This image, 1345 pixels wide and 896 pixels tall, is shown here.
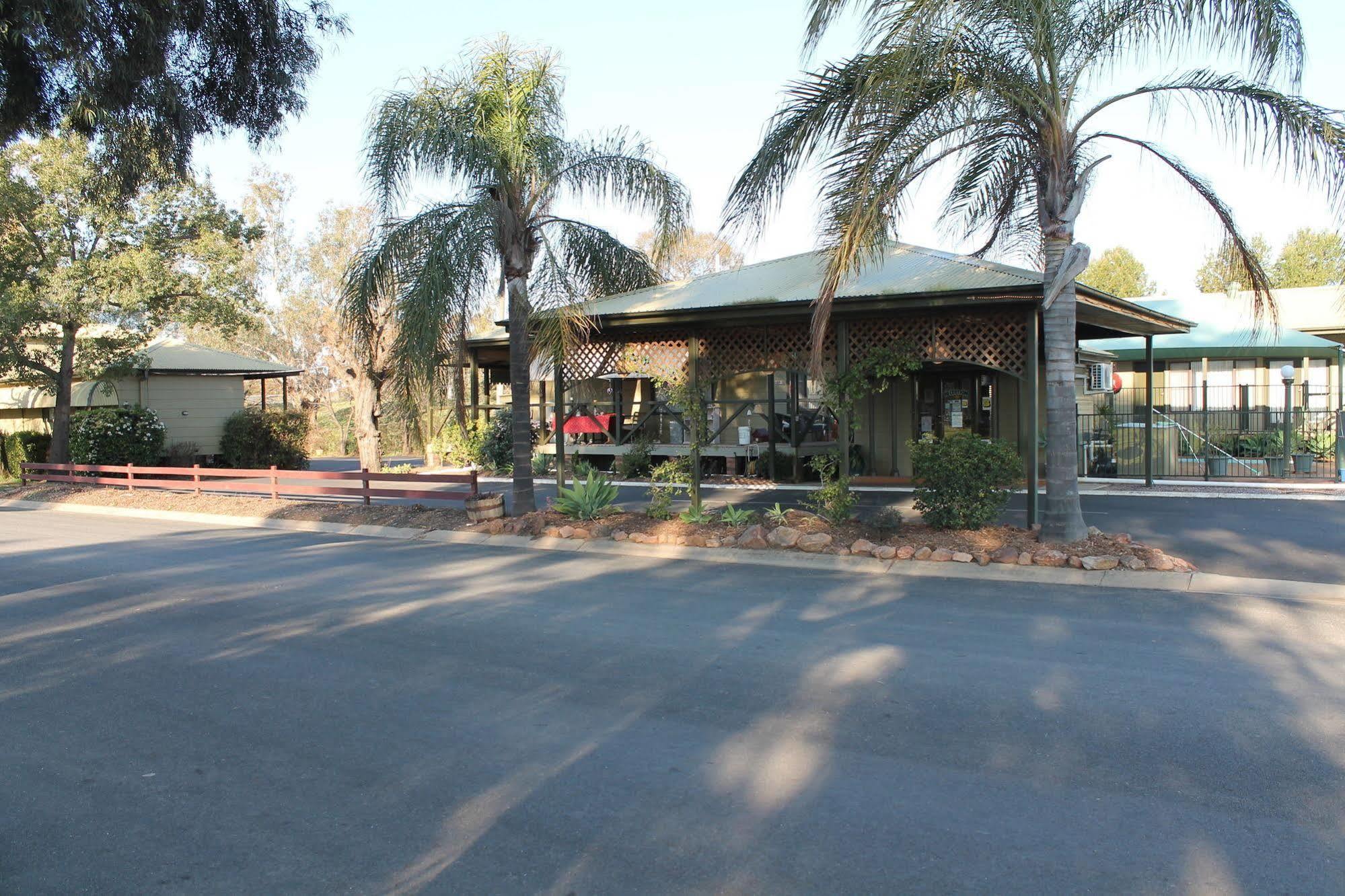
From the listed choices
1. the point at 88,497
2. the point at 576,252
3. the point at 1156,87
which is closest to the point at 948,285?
the point at 1156,87

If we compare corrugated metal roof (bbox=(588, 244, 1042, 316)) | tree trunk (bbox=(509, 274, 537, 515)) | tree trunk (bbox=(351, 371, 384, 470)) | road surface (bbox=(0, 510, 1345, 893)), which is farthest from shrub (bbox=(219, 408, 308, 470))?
road surface (bbox=(0, 510, 1345, 893))

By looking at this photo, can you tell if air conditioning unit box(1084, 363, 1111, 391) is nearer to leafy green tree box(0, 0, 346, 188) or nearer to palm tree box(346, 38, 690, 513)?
palm tree box(346, 38, 690, 513)

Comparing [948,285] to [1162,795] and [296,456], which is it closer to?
[1162,795]

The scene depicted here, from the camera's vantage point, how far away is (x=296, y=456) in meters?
29.4

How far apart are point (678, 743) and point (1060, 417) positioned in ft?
24.0

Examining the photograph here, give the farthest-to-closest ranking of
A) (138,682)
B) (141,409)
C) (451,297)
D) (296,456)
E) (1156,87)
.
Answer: (296,456) → (141,409) → (451,297) → (1156,87) → (138,682)

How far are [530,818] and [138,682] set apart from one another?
3.87m

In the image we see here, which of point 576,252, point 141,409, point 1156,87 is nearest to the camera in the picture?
point 1156,87

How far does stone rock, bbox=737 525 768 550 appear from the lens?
39.5ft

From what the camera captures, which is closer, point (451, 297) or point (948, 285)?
point (948, 285)

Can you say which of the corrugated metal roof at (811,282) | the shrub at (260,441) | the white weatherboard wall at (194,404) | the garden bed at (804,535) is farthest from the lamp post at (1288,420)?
the white weatherboard wall at (194,404)

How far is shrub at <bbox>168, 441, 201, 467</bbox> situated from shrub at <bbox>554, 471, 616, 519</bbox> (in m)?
18.0

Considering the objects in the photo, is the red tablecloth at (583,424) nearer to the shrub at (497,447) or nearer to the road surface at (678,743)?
the shrub at (497,447)

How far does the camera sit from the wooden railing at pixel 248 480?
16.3 metres
